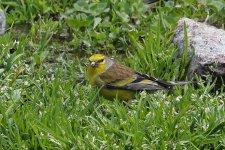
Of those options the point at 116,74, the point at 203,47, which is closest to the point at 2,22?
the point at 116,74

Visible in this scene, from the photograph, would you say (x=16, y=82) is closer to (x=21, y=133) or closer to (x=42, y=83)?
(x=42, y=83)

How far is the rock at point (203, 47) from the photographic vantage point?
666 cm

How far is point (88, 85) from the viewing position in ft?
21.7

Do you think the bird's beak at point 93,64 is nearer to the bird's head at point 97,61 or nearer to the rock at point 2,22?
the bird's head at point 97,61

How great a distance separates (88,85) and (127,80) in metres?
0.39

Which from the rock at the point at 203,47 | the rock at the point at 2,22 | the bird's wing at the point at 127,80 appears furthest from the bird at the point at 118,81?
the rock at the point at 2,22

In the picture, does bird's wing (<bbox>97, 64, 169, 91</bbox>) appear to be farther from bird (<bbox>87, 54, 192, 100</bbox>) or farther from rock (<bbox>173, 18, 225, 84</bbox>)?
rock (<bbox>173, 18, 225, 84</bbox>)

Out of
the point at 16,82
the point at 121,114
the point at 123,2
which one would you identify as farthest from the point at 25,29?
the point at 121,114

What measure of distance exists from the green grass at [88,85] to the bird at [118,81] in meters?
0.09

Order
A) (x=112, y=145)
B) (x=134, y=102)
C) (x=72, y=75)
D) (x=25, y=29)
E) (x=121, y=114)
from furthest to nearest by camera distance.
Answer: (x=25, y=29)
(x=72, y=75)
(x=134, y=102)
(x=121, y=114)
(x=112, y=145)

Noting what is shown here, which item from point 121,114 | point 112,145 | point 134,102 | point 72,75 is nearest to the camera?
point 112,145

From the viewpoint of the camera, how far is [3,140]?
212 inches

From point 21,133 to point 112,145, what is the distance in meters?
0.72

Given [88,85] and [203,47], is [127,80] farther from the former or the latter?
[203,47]
